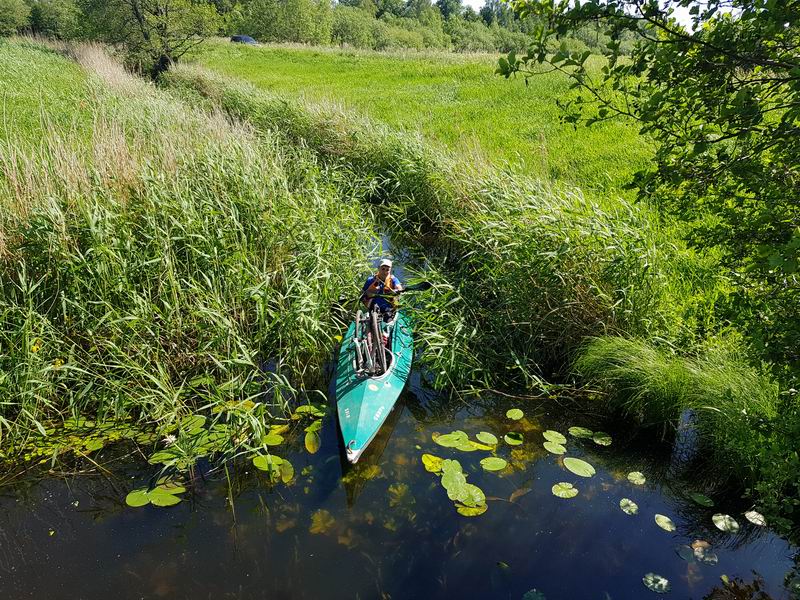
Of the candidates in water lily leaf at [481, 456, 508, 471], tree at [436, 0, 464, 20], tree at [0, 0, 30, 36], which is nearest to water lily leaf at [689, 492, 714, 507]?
water lily leaf at [481, 456, 508, 471]

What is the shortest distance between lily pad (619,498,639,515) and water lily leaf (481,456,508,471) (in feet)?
3.63

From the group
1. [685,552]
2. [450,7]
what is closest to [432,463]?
[685,552]

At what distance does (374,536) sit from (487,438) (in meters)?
1.71

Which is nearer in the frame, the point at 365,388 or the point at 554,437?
the point at 554,437

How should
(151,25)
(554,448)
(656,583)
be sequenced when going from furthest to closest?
(151,25) < (554,448) < (656,583)

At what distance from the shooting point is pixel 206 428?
5492 millimetres

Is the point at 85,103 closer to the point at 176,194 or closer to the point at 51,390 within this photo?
the point at 176,194

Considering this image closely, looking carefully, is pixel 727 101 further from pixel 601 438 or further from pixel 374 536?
pixel 374 536

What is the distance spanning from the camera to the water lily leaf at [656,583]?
403cm

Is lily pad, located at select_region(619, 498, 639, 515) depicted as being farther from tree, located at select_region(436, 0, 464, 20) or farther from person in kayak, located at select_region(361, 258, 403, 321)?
tree, located at select_region(436, 0, 464, 20)

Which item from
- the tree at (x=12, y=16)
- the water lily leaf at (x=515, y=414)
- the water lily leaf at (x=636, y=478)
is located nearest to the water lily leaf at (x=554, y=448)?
the water lily leaf at (x=515, y=414)

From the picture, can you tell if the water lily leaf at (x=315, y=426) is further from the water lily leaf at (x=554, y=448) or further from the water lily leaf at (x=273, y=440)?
the water lily leaf at (x=554, y=448)

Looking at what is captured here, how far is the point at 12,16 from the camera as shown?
5097 cm

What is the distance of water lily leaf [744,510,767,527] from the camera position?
4375 mm
